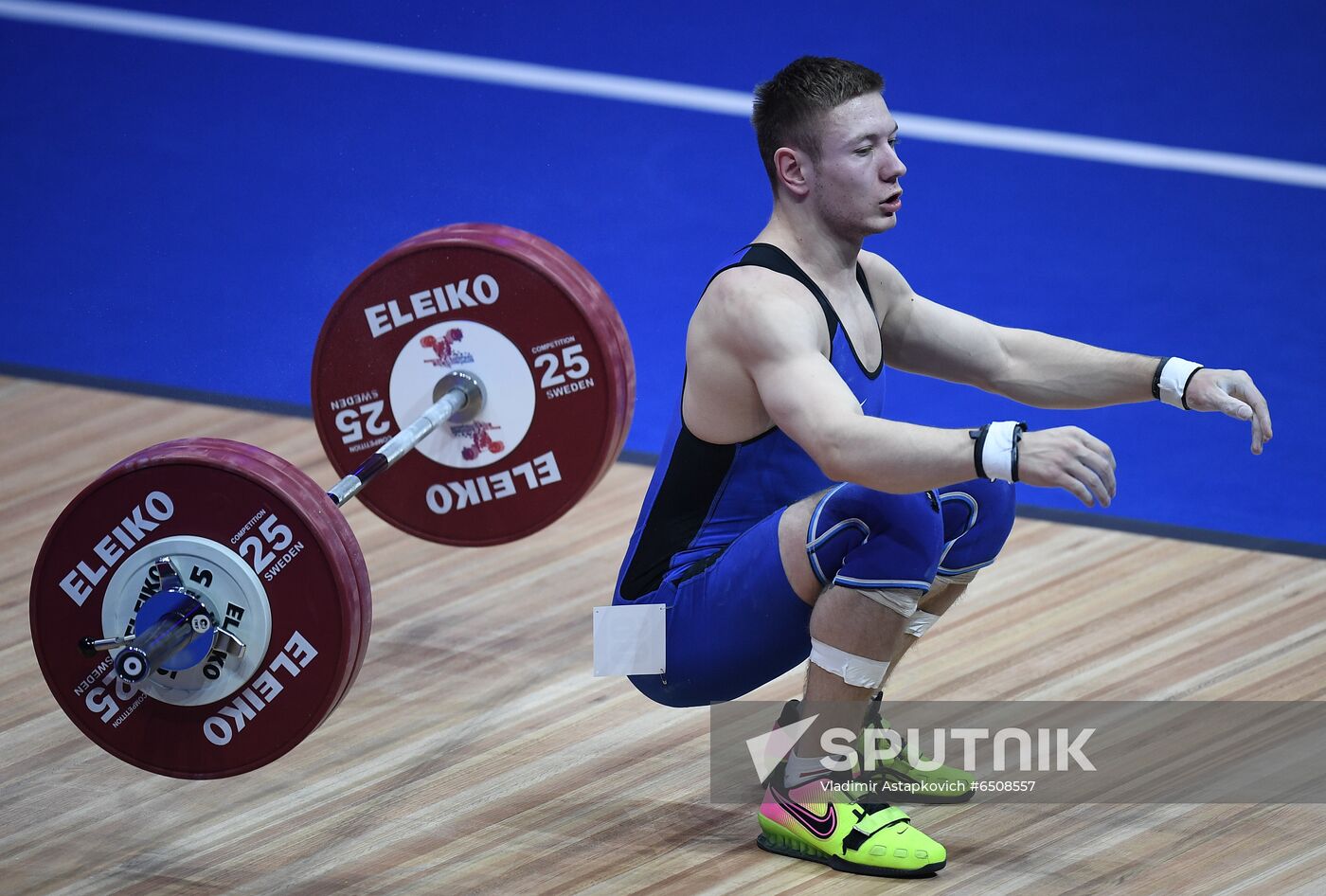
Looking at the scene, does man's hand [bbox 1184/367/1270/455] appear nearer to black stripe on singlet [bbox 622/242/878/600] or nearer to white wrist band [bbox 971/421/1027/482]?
white wrist band [bbox 971/421/1027/482]

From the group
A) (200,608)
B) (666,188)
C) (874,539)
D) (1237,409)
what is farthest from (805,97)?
(666,188)

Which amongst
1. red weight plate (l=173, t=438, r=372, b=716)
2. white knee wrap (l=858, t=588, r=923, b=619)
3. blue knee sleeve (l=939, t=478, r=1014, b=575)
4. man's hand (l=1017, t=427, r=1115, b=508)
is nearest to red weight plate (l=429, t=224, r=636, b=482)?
red weight plate (l=173, t=438, r=372, b=716)

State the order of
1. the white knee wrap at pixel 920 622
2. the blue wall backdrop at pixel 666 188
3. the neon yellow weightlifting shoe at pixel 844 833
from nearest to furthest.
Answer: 1. the neon yellow weightlifting shoe at pixel 844 833
2. the white knee wrap at pixel 920 622
3. the blue wall backdrop at pixel 666 188

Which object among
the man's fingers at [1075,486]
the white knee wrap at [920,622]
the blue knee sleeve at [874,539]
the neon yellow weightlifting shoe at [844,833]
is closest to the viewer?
the man's fingers at [1075,486]

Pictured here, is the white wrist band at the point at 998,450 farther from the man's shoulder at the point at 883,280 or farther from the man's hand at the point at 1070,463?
the man's shoulder at the point at 883,280

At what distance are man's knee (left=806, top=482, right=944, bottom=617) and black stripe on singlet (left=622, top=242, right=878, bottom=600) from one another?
225 millimetres

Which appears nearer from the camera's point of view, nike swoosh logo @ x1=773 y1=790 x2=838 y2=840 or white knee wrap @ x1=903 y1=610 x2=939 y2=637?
nike swoosh logo @ x1=773 y1=790 x2=838 y2=840

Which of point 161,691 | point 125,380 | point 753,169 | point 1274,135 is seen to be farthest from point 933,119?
point 161,691

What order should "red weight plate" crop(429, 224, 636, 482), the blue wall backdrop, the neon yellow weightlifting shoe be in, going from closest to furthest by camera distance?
the neon yellow weightlifting shoe
"red weight plate" crop(429, 224, 636, 482)
the blue wall backdrop

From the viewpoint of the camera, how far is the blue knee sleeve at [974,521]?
301cm

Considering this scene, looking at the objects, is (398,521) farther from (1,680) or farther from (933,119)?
(933,119)

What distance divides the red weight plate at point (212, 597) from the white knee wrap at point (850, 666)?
72 cm

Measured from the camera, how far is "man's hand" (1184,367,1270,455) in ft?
9.41

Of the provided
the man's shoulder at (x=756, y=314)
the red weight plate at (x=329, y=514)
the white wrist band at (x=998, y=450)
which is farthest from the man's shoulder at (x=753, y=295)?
the red weight plate at (x=329, y=514)
